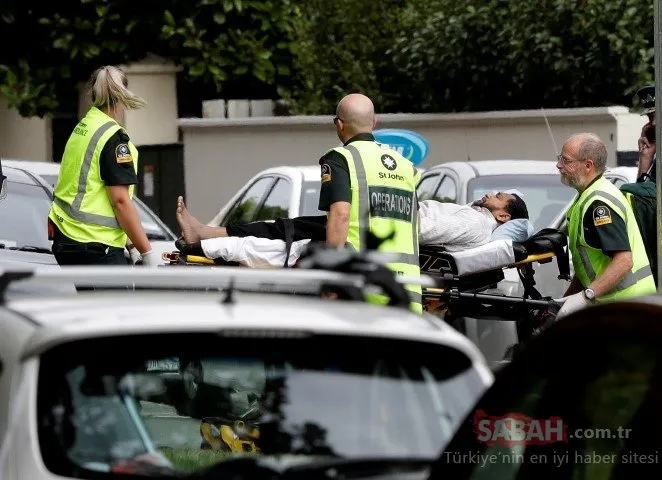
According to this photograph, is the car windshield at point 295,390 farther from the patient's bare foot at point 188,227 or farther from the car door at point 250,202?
the car door at point 250,202

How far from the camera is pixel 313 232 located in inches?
361

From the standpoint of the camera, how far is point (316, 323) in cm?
431

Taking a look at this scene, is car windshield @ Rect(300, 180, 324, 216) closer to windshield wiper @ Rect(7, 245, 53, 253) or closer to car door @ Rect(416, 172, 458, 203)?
car door @ Rect(416, 172, 458, 203)

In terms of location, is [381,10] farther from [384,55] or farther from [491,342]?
[491,342]

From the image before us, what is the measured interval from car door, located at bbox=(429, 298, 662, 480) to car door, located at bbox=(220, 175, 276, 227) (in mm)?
9609

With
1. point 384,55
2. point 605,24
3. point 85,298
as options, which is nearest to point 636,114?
point 605,24

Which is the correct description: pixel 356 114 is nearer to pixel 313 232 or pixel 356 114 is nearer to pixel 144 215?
pixel 313 232

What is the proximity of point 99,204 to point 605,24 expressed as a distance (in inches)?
423

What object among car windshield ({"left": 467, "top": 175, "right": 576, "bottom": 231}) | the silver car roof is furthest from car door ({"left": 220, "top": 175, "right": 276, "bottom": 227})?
the silver car roof

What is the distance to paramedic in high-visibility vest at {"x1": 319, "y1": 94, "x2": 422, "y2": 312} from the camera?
8.05m

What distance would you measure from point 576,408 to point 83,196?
19.4 ft

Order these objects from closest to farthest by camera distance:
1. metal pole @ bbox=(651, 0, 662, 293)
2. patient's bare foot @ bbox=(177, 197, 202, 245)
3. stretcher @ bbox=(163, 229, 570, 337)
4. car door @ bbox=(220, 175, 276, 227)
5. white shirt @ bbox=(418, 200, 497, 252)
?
1. metal pole @ bbox=(651, 0, 662, 293)
2. patient's bare foot @ bbox=(177, 197, 202, 245)
3. stretcher @ bbox=(163, 229, 570, 337)
4. white shirt @ bbox=(418, 200, 497, 252)
5. car door @ bbox=(220, 175, 276, 227)

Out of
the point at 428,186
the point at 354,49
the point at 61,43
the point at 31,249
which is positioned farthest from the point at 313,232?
the point at 61,43

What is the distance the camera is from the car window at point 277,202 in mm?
12938
